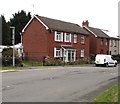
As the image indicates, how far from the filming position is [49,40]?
34844 millimetres

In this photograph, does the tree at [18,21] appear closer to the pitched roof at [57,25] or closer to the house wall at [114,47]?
the pitched roof at [57,25]

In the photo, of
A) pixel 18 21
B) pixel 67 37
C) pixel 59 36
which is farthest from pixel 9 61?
pixel 18 21

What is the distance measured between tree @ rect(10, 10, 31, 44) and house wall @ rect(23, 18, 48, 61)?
19.7m

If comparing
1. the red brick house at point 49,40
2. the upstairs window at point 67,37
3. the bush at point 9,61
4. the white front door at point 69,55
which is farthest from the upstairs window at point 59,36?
the bush at point 9,61

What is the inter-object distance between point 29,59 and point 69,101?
29293 mm

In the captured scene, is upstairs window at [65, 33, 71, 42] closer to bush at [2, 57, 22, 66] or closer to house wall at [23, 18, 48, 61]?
house wall at [23, 18, 48, 61]

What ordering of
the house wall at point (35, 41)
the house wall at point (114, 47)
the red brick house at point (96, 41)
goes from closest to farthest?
the house wall at point (35, 41), the red brick house at point (96, 41), the house wall at point (114, 47)

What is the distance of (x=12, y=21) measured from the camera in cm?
6006

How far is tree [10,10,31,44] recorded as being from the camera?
188ft

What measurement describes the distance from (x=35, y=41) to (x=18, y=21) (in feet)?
78.8

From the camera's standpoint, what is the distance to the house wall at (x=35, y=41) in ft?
115

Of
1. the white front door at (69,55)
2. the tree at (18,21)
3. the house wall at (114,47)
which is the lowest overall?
the white front door at (69,55)

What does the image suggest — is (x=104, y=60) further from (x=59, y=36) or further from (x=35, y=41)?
(x=35, y=41)

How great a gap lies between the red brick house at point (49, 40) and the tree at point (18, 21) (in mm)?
19732
